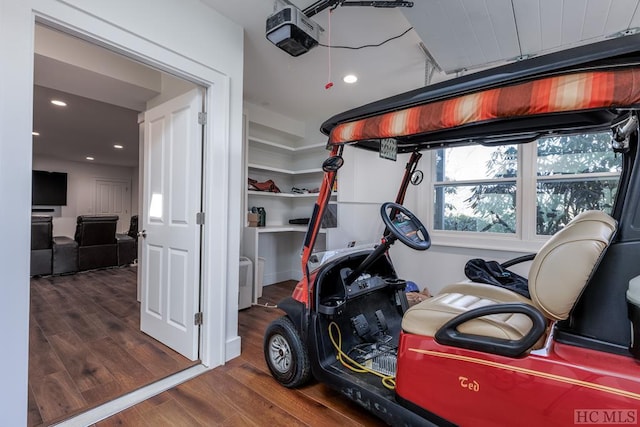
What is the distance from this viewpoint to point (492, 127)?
5.43 ft

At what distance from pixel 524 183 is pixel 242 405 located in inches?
124

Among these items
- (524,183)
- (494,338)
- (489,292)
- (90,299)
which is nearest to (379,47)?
(524,183)

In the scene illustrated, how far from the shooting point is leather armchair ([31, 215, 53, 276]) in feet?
16.4

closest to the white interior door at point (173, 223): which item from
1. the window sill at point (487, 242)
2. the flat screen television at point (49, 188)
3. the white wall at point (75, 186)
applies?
the window sill at point (487, 242)

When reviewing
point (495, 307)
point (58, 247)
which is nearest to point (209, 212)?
point (495, 307)

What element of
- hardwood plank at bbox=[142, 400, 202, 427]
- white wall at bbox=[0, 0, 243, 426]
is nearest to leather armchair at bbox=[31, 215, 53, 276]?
white wall at bbox=[0, 0, 243, 426]

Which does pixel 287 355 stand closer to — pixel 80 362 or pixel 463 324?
pixel 463 324

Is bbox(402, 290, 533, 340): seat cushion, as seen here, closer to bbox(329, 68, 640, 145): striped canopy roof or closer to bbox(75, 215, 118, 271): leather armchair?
bbox(329, 68, 640, 145): striped canopy roof

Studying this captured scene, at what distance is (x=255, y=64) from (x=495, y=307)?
9.45ft

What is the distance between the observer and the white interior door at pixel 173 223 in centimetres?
226

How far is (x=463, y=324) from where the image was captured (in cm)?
127

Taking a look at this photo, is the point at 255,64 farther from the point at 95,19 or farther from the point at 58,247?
the point at 58,247

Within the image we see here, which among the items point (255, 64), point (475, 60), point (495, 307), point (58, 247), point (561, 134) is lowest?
point (58, 247)

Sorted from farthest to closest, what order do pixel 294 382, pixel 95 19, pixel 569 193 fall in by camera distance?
pixel 569 193
pixel 294 382
pixel 95 19
